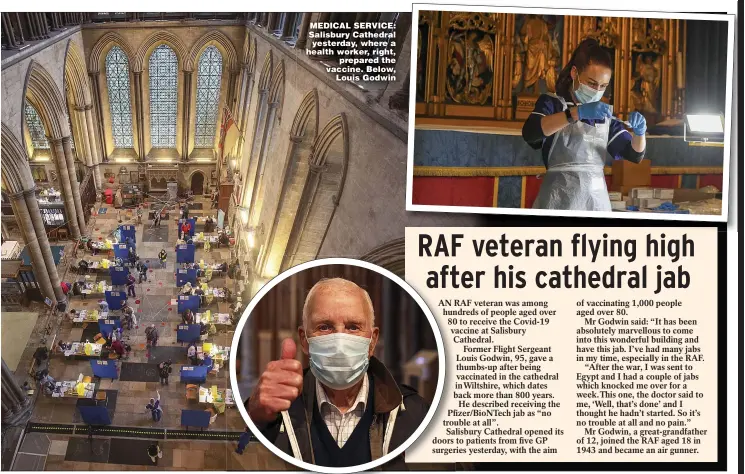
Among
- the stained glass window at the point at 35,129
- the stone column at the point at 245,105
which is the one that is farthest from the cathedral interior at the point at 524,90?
the stained glass window at the point at 35,129

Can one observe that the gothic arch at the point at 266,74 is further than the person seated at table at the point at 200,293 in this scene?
No

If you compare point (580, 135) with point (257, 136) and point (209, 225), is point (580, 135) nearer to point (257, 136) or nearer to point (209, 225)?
point (257, 136)

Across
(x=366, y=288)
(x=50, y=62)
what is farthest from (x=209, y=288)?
(x=50, y=62)

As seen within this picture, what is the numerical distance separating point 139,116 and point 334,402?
4.82 meters

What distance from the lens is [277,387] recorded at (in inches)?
375

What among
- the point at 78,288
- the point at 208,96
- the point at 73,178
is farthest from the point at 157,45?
the point at 78,288

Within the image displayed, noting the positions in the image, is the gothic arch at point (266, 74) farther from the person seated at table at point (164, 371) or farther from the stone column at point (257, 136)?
the person seated at table at point (164, 371)

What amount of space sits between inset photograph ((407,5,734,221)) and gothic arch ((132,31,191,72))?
3192 millimetres

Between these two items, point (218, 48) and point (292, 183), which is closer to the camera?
point (218, 48)

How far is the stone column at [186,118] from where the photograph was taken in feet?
33.9

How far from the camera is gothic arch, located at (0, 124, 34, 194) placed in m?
9.79

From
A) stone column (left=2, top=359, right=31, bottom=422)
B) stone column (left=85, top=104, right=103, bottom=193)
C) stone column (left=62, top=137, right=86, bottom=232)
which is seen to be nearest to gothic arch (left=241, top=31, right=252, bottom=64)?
stone column (left=85, top=104, right=103, bottom=193)

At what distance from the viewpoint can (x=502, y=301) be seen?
9609 millimetres

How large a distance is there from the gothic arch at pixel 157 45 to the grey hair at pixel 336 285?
3.59 metres
